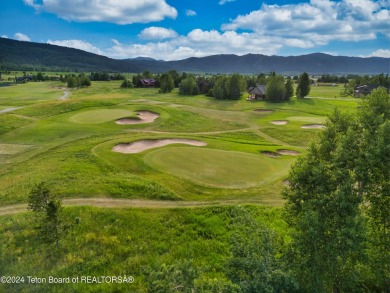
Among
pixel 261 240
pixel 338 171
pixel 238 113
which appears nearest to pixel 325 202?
pixel 338 171

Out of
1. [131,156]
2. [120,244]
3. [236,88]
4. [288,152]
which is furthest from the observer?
[236,88]

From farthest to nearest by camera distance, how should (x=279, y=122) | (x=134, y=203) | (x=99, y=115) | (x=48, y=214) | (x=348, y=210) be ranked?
(x=279, y=122) < (x=99, y=115) < (x=134, y=203) < (x=48, y=214) < (x=348, y=210)

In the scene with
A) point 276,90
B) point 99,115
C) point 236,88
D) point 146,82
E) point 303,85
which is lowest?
point 99,115

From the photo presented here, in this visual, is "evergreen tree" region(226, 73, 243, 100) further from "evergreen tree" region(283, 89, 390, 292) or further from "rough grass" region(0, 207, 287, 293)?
"evergreen tree" region(283, 89, 390, 292)

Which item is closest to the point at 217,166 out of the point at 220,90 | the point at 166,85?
the point at 220,90

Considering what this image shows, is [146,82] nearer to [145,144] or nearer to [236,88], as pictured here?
[236,88]

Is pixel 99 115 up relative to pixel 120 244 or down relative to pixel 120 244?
up

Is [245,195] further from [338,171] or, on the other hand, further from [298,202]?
[338,171]

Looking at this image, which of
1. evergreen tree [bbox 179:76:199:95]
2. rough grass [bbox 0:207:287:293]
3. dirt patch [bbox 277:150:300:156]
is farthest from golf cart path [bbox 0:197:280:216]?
evergreen tree [bbox 179:76:199:95]
